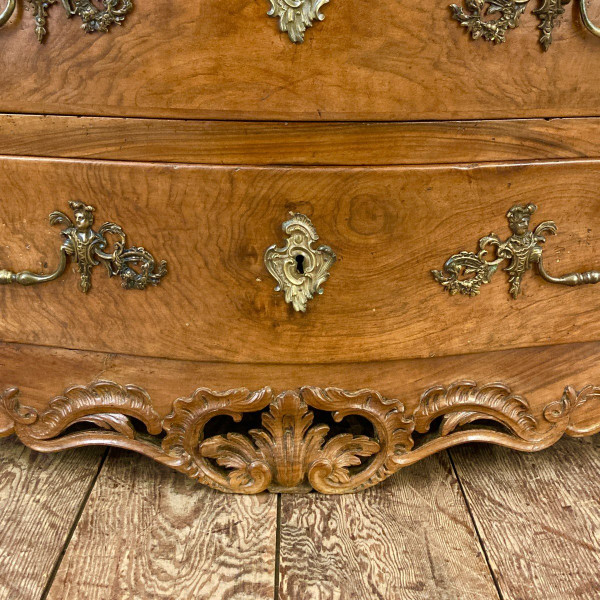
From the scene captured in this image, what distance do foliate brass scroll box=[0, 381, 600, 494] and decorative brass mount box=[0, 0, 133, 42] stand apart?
1.40ft

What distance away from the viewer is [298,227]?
73 cm

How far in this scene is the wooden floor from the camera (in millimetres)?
764

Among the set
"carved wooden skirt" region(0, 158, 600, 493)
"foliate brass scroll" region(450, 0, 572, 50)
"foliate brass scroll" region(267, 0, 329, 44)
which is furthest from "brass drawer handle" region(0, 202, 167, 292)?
"foliate brass scroll" region(450, 0, 572, 50)

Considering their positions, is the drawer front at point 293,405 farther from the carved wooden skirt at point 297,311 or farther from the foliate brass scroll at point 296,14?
the foliate brass scroll at point 296,14

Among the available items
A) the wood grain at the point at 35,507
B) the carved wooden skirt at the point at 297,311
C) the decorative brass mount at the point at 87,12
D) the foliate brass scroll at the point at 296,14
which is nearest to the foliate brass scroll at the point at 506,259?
the carved wooden skirt at the point at 297,311

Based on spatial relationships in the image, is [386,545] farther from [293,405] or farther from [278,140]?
[278,140]

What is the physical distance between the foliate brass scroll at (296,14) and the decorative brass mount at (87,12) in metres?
0.15

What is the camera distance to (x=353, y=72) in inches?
26.1

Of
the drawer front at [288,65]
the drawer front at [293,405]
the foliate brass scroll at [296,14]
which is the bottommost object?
the drawer front at [293,405]

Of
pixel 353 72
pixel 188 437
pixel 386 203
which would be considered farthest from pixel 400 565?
pixel 353 72

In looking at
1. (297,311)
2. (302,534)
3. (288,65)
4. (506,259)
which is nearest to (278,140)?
(288,65)

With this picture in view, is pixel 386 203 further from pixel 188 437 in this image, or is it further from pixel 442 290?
pixel 188 437

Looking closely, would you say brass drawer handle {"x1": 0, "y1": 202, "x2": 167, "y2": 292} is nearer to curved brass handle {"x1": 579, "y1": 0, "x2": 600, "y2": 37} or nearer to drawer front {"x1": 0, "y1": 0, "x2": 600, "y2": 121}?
drawer front {"x1": 0, "y1": 0, "x2": 600, "y2": 121}

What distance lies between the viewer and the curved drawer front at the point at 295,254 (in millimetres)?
720
